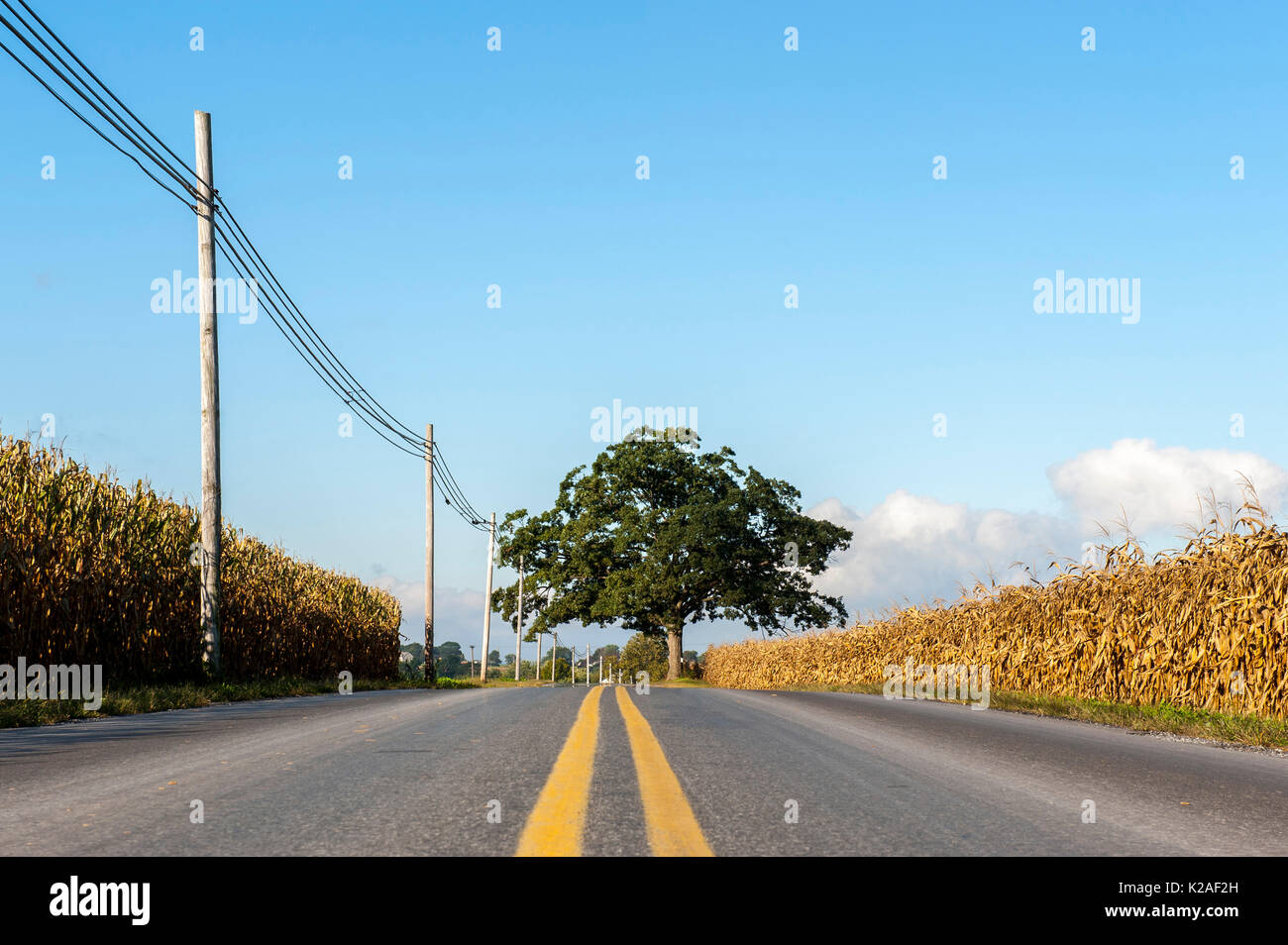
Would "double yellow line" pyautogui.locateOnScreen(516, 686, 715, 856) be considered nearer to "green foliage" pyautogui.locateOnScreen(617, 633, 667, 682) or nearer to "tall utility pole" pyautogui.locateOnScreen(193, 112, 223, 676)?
"tall utility pole" pyautogui.locateOnScreen(193, 112, 223, 676)

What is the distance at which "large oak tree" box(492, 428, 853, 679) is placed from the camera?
148 feet

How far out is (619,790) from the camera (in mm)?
4883

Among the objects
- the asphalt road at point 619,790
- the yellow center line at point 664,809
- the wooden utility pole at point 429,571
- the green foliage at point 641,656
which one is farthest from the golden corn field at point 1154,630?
the green foliage at point 641,656

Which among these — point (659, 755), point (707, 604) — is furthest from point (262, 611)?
point (707, 604)

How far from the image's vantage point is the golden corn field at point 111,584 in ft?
44.3

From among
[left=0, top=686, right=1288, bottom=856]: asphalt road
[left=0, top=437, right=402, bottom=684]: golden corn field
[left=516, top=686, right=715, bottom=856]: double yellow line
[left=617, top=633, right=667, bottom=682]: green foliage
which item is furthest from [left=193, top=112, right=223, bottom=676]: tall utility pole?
[left=617, top=633, right=667, bottom=682]: green foliage

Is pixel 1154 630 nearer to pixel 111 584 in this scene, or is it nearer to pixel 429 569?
pixel 111 584

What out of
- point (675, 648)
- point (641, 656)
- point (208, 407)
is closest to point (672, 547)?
point (675, 648)
